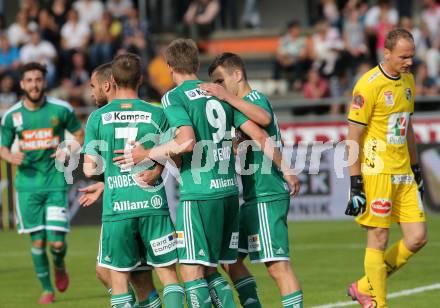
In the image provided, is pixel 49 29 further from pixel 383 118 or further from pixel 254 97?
pixel 254 97

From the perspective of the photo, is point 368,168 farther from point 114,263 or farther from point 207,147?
point 114,263

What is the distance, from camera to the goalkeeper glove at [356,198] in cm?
993

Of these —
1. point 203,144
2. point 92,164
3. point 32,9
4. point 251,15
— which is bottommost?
point 92,164

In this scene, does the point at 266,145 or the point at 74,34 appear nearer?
the point at 266,145

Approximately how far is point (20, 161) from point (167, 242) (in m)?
4.55

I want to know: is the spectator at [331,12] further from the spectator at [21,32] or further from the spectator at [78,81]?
the spectator at [21,32]

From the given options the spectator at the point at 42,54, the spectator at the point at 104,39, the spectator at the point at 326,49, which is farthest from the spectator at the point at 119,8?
the spectator at the point at 326,49

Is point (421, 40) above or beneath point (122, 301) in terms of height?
above

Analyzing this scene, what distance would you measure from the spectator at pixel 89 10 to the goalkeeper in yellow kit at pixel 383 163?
696 inches

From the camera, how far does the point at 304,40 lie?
A: 2517 centimetres

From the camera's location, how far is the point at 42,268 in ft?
41.7

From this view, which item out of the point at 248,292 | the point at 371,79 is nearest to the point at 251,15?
the point at 371,79

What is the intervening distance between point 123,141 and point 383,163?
2666 mm

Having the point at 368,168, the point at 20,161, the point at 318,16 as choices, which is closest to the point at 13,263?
the point at 20,161
